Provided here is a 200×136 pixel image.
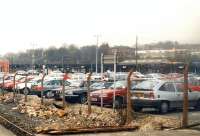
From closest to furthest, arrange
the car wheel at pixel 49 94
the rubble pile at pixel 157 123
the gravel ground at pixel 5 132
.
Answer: the rubble pile at pixel 157 123
the gravel ground at pixel 5 132
the car wheel at pixel 49 94

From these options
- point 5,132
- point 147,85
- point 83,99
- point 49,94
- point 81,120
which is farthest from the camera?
point 49,94

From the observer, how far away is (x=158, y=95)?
19.2 meters

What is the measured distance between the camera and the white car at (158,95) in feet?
62.6

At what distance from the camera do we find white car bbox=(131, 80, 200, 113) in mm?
19078

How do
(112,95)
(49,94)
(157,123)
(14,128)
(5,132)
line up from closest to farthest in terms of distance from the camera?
(157,123), (5,132), (14,128), (112,95), (49,94)

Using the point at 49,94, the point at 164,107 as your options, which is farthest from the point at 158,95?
the point at 49,94

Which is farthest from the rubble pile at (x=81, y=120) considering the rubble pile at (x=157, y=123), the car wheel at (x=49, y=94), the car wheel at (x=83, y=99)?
→ the car wheel at (x=49, y=94)

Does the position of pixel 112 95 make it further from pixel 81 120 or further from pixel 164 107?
pixel 81 120

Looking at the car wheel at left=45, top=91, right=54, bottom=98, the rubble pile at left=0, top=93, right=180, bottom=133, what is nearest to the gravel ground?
the rubble pile at left=0, top=93, right=180, bottom=133

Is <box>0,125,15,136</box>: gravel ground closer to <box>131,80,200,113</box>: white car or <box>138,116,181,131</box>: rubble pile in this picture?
<box>138,116,181,131</box>: rubble pile

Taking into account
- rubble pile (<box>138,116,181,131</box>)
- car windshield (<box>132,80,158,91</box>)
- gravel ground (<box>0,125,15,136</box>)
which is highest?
car windshield (<box>132,80,158,91</box>)

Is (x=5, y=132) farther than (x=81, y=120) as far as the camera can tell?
No

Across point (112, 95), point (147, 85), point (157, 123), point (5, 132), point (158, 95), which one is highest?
point (147, 85)

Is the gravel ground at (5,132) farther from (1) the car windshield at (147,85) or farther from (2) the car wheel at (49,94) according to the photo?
(2) the car wheel at (49,94)
